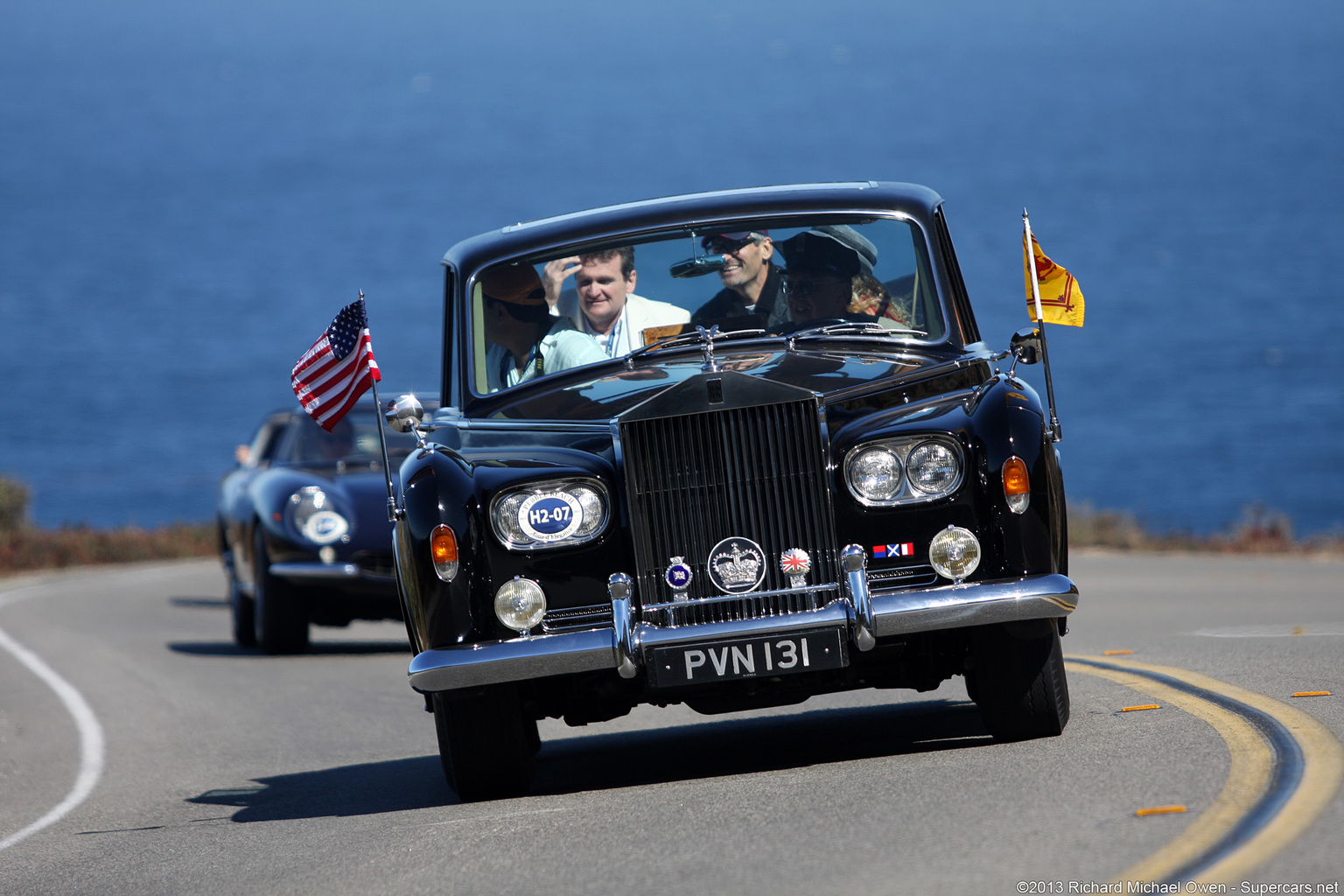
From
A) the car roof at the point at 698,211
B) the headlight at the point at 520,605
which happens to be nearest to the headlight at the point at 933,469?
the headlight at the point at 520,605

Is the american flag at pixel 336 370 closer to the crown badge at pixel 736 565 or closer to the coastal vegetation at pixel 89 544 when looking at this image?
the crown badge at pixel 736 565

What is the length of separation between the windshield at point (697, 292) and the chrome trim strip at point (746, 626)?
1666 millimetres

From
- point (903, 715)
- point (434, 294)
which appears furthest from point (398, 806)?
point (434, 294)

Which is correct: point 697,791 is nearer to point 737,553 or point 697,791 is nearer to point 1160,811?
point 737,553

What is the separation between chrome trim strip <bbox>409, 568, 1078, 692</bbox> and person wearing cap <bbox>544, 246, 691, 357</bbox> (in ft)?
5.89

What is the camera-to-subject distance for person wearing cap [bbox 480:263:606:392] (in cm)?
740

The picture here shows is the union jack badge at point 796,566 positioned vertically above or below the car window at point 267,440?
below

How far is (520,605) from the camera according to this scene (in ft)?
19.9

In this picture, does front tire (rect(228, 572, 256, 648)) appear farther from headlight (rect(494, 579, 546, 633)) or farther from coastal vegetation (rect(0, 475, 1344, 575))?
coastal vegetation (rect(0, 475, 1344, 575))

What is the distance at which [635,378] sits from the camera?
7.04 metres

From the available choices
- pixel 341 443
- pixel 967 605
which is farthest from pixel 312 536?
pixel 967 605

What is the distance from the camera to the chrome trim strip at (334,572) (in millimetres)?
12938

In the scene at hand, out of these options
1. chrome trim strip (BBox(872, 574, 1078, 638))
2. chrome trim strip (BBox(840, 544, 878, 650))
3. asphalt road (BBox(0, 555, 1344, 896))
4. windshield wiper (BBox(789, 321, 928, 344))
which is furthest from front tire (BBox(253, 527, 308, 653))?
chrome trim strip (BBox(872, 574, 1078, 638))

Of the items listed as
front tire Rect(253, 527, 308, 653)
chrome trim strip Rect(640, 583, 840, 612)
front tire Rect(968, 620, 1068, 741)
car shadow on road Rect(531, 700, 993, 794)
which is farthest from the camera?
front tire Rect(253, 527, 308, 653)
